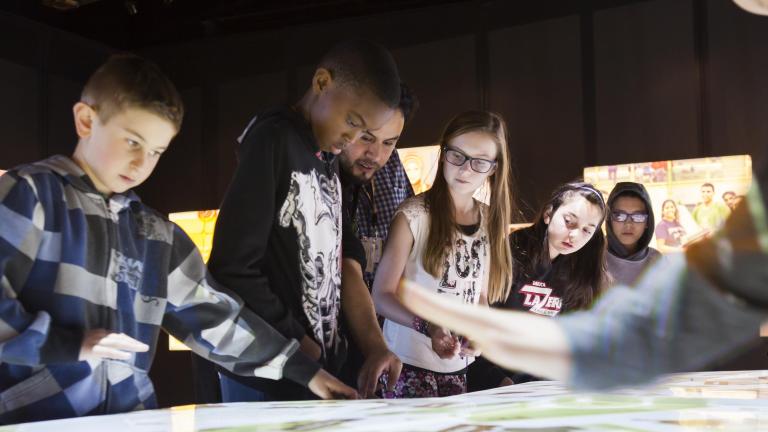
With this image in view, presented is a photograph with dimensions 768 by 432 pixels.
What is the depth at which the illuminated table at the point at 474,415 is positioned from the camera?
33.7 inches

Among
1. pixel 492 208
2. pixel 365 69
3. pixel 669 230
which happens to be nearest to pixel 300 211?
pixel 365 69

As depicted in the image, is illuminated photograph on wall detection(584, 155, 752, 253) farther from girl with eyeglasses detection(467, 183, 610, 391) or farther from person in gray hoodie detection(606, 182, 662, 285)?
girl with eyeglasses detection(467, 183, 610, 391)

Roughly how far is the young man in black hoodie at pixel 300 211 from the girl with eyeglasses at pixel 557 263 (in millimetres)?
686

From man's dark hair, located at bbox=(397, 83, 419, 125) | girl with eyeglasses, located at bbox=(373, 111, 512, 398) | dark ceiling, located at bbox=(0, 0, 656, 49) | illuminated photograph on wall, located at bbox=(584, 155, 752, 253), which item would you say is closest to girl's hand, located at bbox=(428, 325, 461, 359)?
girl with eyeglasses, located at bbox=(373, 111, 512, 398)

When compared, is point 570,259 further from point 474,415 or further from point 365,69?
point 474,415

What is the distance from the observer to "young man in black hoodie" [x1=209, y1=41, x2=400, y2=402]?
1421 millimetres

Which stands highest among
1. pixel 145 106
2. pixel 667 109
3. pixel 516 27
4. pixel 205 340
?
pixel 516 27

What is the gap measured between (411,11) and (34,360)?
441 cm

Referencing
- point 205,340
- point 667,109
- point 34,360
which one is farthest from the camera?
point 667,109

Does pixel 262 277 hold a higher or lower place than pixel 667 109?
lower

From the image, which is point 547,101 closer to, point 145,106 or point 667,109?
point 667,109

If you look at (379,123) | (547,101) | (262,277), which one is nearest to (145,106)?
(262,277)

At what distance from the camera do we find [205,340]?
4.26 ft

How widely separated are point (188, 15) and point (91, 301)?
4872 mm
